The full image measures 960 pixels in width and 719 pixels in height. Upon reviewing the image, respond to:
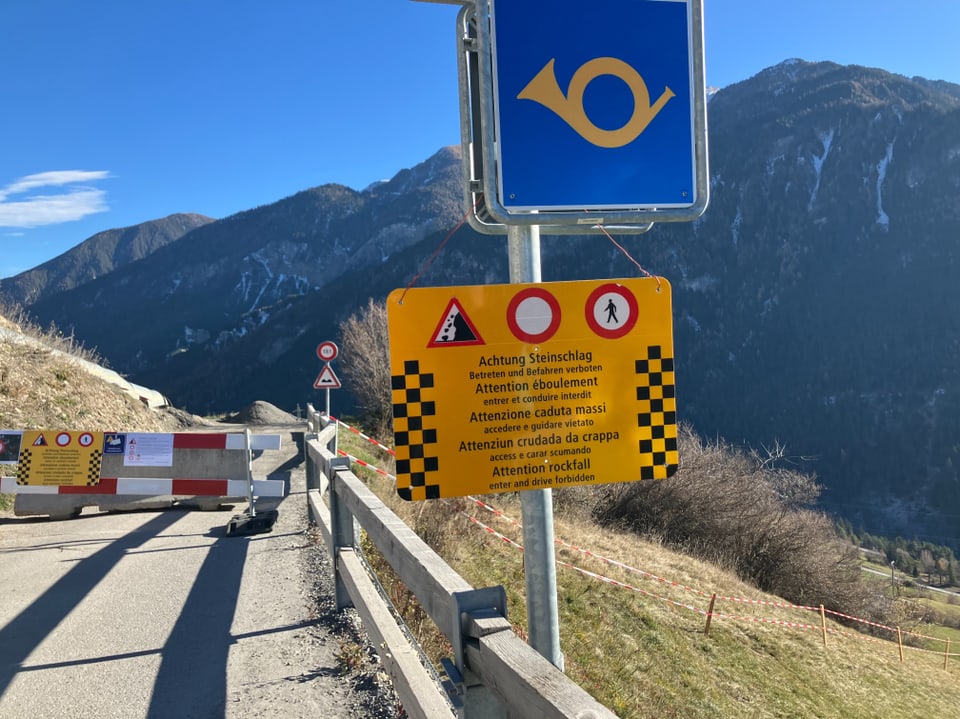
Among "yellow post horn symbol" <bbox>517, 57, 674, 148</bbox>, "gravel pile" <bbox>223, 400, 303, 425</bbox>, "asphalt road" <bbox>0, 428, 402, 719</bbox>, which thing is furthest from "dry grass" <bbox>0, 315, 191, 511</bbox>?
"gravel pile" <bbox>223, 400, 303, 425</bbox>

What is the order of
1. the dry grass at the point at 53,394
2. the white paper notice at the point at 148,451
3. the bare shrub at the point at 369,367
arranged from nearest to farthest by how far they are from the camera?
the white paper notice at the point at 148,451 → the dry grass at the point at 53,394 → the bare shrub at the point at 369,367

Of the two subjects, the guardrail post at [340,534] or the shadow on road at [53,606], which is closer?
the shadow on road at [53,606]

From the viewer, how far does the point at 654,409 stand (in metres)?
2.13

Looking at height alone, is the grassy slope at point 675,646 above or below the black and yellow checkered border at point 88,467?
below

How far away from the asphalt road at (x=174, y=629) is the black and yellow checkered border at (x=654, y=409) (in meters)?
2.06

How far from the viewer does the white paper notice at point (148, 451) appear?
777 cm

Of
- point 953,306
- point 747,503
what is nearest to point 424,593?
point 747,503

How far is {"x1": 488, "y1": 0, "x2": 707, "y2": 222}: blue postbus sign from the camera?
6.44 feet

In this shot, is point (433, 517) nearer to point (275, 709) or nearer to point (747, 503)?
point (275, 709)

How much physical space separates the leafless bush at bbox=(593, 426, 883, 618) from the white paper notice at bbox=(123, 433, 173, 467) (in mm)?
14539

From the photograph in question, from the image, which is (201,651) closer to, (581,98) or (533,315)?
(533,315)

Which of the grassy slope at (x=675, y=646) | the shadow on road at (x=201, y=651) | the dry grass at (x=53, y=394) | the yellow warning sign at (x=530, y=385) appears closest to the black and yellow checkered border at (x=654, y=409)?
the yellow warning sign at (x=530, y=385)

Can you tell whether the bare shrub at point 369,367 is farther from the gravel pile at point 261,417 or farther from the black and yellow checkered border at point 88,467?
the black and yellow checkered border at point 88,467

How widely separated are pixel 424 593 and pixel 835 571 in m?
27.5
